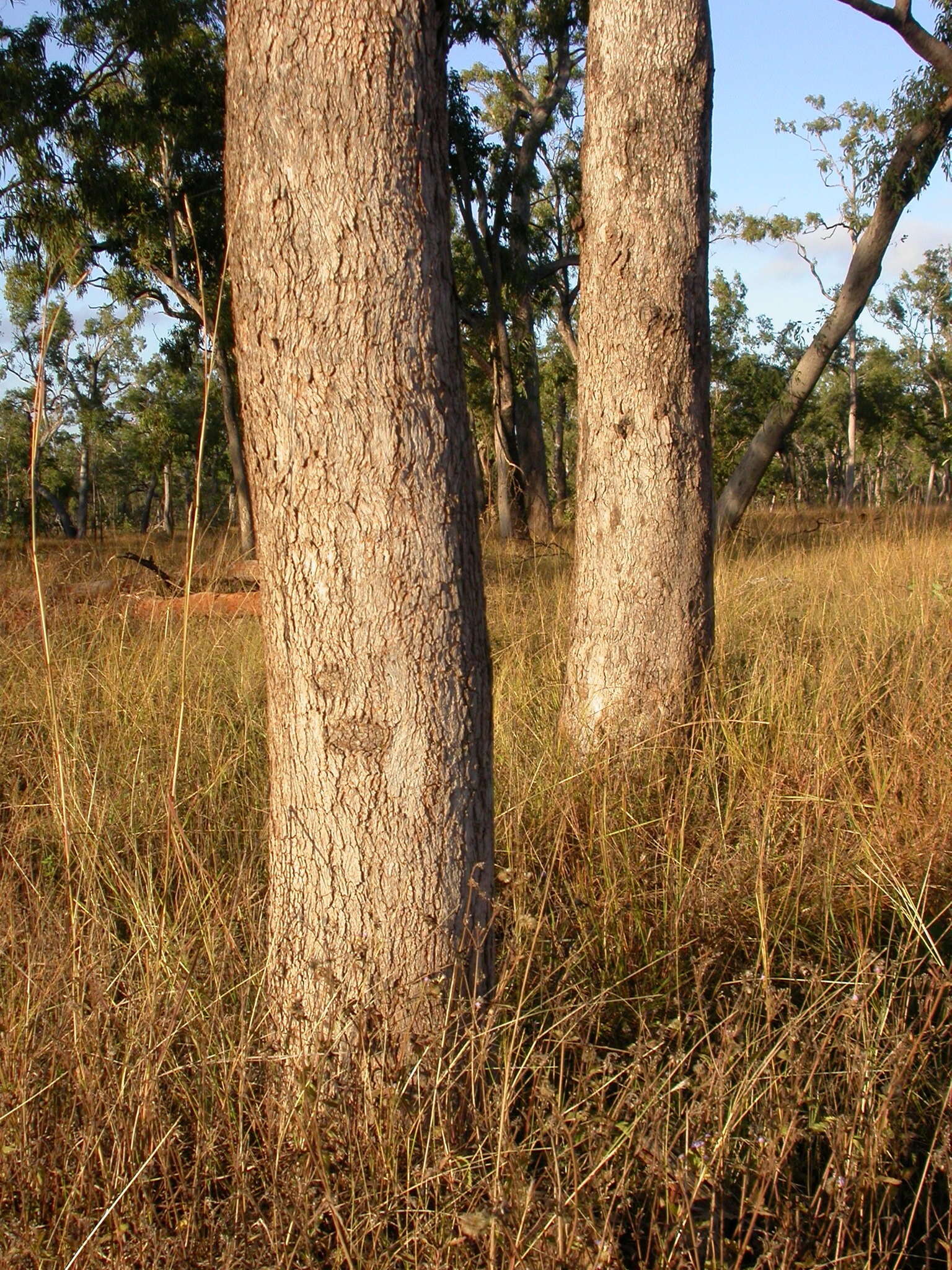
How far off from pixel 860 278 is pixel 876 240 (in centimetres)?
41

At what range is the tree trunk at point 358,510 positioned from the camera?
5.41 feet

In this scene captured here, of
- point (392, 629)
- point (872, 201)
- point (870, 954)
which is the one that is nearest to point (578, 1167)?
point (870, 954)

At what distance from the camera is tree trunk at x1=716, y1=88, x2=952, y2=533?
9.38 metres

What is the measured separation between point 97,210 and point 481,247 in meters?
4.77

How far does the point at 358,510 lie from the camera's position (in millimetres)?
1678

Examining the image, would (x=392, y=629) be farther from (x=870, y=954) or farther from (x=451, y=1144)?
(x=870, y=954)

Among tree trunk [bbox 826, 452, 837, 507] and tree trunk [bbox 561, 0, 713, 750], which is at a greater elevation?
tree trunk [bbox 826, 452, 837, 507]

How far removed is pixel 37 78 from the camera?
10.8m

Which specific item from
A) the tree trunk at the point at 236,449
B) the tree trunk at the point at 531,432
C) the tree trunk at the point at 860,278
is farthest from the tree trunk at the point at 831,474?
the tree trunk at the point at 860,278

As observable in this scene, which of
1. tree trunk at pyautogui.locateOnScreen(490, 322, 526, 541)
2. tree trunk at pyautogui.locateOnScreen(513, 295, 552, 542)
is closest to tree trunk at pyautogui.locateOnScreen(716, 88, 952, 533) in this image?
tree trunk at pyautogui.locateOnScreen(490, 322, 526, 541)

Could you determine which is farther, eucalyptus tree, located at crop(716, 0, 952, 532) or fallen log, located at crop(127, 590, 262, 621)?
eucalyptus tree, located at crop(716, 0, 952, 532)

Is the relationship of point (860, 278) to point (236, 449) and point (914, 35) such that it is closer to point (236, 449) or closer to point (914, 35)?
point (914, 35)

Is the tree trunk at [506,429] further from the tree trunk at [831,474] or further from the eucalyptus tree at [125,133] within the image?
the tree trunk at [831,474]

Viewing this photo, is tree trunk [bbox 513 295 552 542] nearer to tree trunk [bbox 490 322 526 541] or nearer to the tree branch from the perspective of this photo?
tree trunk [bbox 490 322 526 541]
